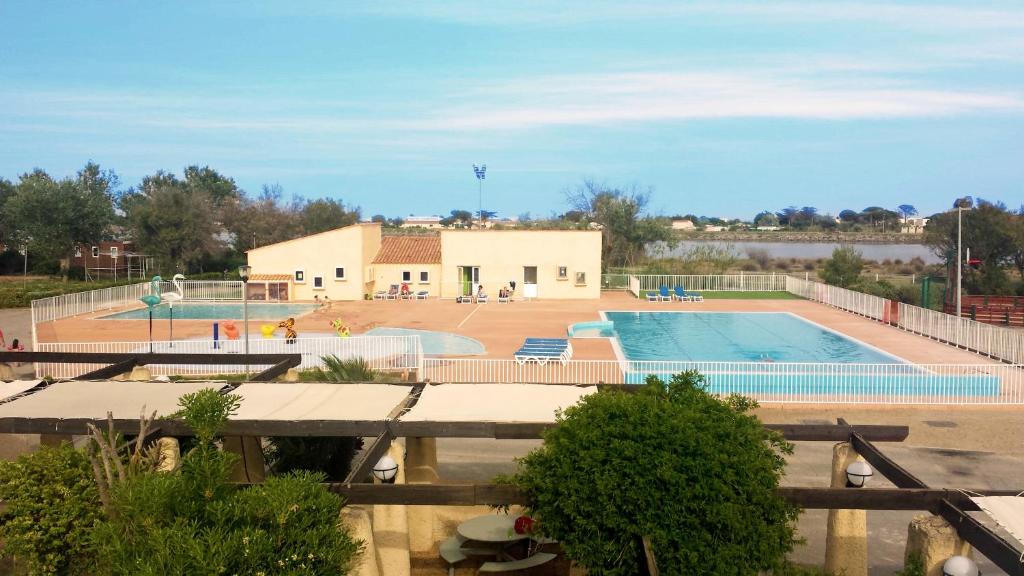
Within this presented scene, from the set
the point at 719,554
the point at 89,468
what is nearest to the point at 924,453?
the point at 719,554

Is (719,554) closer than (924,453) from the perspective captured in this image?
Yes

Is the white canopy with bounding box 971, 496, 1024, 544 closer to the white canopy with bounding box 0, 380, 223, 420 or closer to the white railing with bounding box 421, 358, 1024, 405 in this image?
the white canopy with bounding box 0, 380, 223, 420

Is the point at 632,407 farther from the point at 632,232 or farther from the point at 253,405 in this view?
the point at 632,232

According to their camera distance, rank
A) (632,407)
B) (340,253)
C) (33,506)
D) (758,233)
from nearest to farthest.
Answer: (632,407) → (33,506) → (340,253) → (758,233)

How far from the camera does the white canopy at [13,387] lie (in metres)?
9.13

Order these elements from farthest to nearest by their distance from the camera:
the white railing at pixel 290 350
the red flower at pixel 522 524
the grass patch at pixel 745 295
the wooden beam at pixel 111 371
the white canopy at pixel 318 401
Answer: the grass patch at pixel 745 295, the white railing at pixel 290 350, the wooden beam at pixel 111 371, the white canopy at pixel 318 401, the red flower at pixel 522 524

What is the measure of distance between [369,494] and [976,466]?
10.7m

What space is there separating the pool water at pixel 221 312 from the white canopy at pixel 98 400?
905 inches

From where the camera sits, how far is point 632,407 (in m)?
6.09

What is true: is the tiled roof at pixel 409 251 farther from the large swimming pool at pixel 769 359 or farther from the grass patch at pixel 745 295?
the large swimming pool at pixel 769 359

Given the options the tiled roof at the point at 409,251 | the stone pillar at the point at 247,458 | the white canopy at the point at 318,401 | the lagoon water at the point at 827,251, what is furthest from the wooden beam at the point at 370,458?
the lagoon water at the point at 827,251

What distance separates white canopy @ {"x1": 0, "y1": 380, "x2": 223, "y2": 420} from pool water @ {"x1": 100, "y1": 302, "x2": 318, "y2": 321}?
2299 centimetres

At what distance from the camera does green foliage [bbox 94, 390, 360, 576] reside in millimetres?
Answer: 4719

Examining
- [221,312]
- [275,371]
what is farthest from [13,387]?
[221,312]
